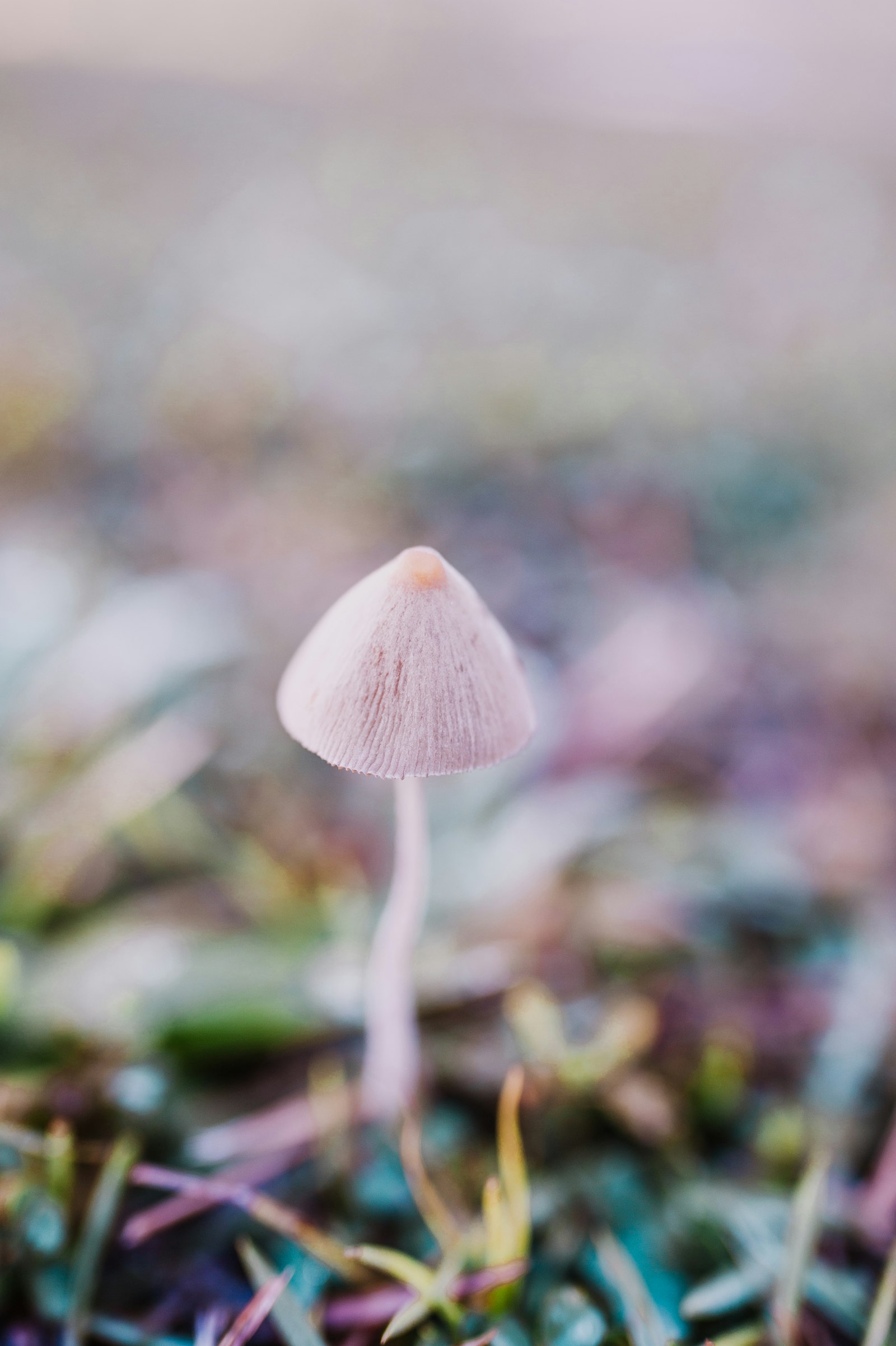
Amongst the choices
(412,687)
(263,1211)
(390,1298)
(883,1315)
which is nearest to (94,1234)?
(263,1211)

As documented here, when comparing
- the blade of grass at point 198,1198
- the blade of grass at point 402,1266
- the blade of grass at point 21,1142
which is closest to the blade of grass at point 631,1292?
the blade of grass at point 402,1266

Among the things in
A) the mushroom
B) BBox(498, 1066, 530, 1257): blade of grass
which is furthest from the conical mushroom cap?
BBox(498, 1066, 530, 1257): blade of grass

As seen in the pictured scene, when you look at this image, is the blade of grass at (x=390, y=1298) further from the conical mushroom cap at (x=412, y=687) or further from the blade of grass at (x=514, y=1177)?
the conical mushroom cap at (x=412, y=687)

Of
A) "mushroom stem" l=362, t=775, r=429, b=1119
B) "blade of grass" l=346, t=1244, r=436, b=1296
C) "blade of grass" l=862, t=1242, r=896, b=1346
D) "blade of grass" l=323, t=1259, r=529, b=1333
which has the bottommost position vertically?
"blade of grass" l=862, t=1242, r=896, b=1346

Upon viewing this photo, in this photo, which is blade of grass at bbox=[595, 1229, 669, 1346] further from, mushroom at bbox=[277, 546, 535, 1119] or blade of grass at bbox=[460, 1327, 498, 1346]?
mushroom at bbox=[277, 546, 535, 1119]

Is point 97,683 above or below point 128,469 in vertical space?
below

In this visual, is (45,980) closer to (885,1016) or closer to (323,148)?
(885,1016)

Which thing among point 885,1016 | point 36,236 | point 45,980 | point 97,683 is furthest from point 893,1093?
point 36,236
